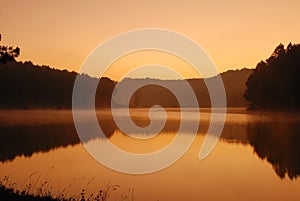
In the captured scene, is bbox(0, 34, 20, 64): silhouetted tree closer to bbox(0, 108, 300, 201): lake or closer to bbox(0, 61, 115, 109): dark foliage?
bbox(0, 108, 300, 201): lake

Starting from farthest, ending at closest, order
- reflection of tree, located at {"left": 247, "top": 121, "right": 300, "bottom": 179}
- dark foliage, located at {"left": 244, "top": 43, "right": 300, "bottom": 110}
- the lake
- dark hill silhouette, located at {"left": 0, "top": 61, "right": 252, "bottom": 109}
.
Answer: dark hill silhouette, located at {"left": 0, "top": 61, "right": 252, "bottom": 109}, dark foliage, located at {"left": 244, "top": 43, "right": 300, "bottom": 110}, reflection of tree, located at {"left": 247, "top": 121, "right": 300, "bottom": 179}, the lake

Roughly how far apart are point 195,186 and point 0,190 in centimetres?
903

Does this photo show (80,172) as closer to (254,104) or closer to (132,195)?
(132,195)

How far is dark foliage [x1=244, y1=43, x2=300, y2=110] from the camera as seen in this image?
84500 millimetres

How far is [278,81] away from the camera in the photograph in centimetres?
8838

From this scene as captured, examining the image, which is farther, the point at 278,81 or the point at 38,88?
the point at 38,88

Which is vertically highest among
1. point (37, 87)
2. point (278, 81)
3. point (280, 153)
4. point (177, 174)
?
point (37, 87)

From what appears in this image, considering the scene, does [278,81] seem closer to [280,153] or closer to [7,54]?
[280,153]

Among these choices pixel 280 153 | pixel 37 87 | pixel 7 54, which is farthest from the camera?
pixel 37 87

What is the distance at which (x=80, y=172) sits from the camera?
22.7 m

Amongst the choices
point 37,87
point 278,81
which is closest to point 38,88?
point 37,87

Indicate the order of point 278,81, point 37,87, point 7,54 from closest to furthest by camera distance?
1. point 7,54
2. point 278,81
3. point 37,87

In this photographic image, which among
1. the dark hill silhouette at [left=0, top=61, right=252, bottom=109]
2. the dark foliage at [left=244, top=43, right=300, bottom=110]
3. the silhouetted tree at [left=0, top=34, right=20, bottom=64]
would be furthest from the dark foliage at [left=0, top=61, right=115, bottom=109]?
the silhouetted tree at [left=0, top=34, right=20, bottom=64]

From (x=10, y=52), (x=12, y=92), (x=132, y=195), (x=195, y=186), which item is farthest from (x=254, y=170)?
(x=12, y=92)
